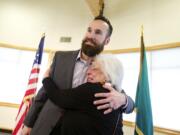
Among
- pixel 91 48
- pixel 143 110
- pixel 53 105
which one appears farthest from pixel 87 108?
pixel 143 110

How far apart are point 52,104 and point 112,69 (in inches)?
15.2

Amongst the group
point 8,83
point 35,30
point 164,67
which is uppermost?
point 35,30

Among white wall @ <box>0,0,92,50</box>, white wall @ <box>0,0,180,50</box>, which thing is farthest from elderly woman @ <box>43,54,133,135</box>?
white wall @ <box>0,0,92,50</box>

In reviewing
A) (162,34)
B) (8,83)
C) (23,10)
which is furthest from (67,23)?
(162,34)

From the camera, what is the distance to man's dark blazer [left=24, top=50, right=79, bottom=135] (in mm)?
1062

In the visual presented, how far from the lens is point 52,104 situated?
110 centimetres

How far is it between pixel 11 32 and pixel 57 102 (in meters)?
4.60

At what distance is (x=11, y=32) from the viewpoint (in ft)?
16.6

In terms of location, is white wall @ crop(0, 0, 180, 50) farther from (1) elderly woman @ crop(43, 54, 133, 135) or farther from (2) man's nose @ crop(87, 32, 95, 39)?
(1) elderly woman @ crop(43, 54, 133, 135)

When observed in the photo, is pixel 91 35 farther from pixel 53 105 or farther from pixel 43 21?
pixel 43 21

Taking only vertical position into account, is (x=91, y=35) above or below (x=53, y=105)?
above

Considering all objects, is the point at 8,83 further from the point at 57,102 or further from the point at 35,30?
the point at 57,102

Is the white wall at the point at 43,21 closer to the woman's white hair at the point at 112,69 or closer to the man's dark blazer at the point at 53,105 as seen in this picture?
the man's dark blazer at the point at 53,105

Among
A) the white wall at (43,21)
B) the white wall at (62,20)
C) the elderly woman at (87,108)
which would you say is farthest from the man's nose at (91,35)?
Result: the white wall at (43,21)
